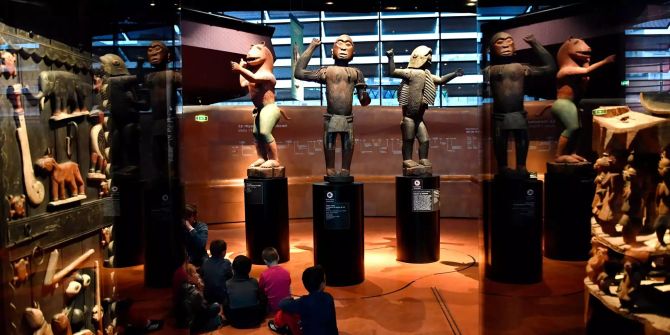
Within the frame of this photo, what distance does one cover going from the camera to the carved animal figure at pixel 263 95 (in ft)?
16.4

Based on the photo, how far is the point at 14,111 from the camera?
1885mm

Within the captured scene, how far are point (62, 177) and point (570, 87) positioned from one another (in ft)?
7.67

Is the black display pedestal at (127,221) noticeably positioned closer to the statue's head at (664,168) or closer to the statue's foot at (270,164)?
the statue's head at (664,168)

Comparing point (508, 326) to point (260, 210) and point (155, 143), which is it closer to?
point (155, 143)

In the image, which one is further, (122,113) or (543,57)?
(543,57)

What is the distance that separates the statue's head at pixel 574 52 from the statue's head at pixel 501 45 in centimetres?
24

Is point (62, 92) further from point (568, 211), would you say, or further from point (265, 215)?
point (265, 215)

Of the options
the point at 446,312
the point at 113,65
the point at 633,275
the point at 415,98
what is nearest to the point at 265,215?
the point at 415,98

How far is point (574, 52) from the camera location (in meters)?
2.55

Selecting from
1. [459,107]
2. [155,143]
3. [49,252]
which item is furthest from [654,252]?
[459,107]

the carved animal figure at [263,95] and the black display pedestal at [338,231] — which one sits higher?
the carved animal figure at [263,95]

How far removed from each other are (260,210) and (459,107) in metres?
3.71

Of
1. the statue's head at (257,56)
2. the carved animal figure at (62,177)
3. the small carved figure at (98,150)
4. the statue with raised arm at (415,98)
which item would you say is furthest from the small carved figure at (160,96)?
the statue with raised arm at (415,98)

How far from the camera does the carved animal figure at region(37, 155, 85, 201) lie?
200 cm
